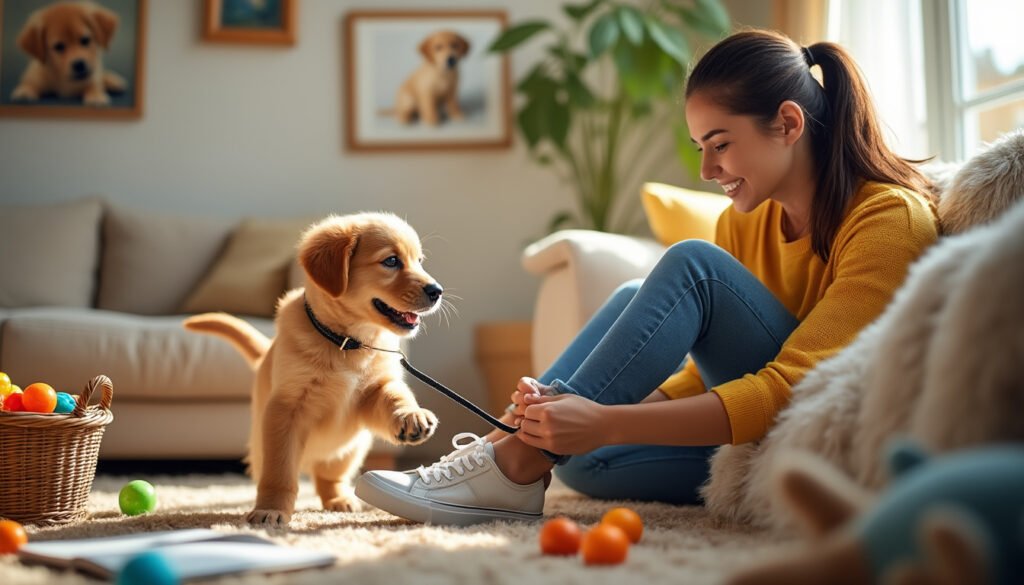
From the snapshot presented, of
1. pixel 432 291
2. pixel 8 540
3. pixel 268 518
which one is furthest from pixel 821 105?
pixel 8 540

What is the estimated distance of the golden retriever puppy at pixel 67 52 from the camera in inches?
152

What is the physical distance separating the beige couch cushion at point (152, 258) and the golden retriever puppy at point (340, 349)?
1.88m

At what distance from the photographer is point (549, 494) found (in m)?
2.25

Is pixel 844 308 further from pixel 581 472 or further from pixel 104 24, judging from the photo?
pixel 104 24

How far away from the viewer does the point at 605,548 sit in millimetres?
1136

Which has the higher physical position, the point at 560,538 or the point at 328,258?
the point at 328,258

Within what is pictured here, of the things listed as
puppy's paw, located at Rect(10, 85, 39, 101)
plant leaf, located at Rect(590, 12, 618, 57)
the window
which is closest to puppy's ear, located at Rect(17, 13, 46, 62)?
puppy's paw, located at Rect(10, 85, 39, 101)

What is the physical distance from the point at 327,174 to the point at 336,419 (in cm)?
241

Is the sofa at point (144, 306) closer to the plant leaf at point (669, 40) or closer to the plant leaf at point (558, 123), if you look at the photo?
the plant leaf at point (558, 123)

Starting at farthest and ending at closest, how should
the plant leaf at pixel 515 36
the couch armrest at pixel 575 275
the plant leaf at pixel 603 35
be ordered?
the plant leaf at pixel 515 36
the plant leaf at pixel 603 35
the couch armrest at pixel 575 275

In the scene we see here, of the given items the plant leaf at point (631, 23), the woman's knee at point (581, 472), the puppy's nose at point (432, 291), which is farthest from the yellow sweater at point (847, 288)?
the plant leaf at point (631, 23)

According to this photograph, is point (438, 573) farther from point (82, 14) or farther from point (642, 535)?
point (82, 14)

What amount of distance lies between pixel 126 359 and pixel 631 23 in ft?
6.66

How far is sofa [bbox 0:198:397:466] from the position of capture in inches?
109
